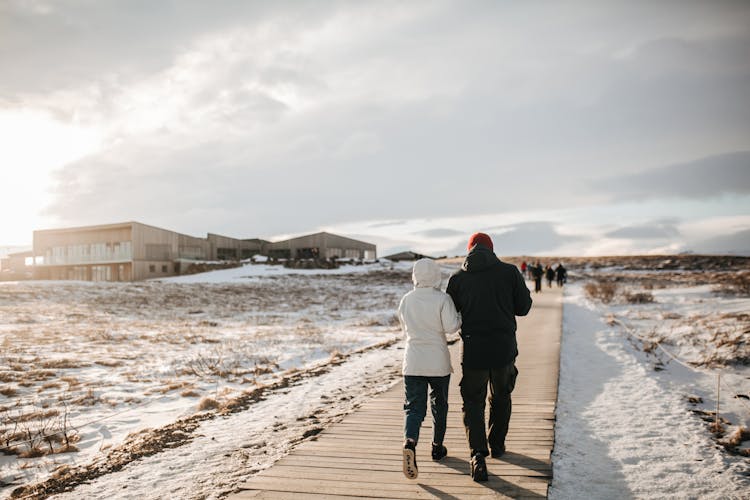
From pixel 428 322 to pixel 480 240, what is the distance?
38.0 inches

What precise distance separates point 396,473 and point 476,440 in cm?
88

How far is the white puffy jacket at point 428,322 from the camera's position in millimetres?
4695

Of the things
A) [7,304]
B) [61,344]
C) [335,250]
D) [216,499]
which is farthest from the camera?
[335,250]

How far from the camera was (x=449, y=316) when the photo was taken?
4664mm

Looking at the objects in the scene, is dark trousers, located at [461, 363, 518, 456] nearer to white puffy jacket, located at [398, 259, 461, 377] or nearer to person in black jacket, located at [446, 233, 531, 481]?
person in black jacket, located at [446, 233, 531, 481]

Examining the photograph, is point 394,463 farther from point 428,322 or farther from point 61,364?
point 61,364

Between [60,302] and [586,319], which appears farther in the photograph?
[60,302]

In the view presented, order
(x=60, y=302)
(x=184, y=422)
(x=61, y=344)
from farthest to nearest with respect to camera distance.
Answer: (x=60, y=302) → (x=61, y=344) → (x=184, y=422)

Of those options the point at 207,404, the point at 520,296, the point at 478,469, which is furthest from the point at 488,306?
the point at 207,404

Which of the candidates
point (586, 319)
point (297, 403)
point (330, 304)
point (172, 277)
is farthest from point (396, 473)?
point (172, 277)

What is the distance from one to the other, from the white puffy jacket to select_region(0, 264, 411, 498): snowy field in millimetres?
2306

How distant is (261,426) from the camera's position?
7125 mm

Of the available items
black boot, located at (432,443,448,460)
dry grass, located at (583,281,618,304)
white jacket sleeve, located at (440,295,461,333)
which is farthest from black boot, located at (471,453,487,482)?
dry grass, located at (583,281,618,304)

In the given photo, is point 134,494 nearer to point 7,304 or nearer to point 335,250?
point 7,304
